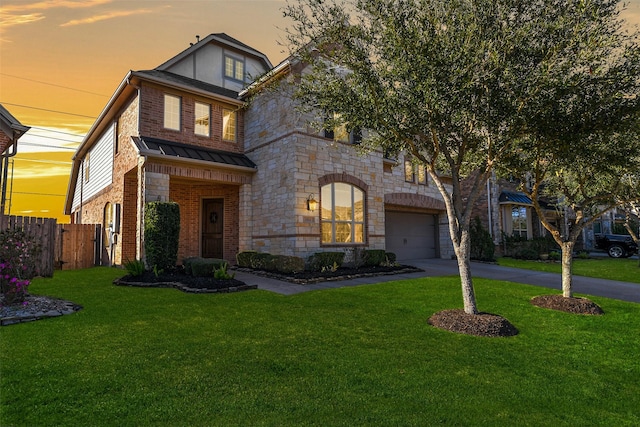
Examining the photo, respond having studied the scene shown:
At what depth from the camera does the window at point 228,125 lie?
14031 millimetres

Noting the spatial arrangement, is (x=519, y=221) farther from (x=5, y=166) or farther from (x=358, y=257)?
(x=5, y=166)

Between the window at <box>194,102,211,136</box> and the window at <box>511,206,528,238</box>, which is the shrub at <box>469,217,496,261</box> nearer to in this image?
the window at <box>511,206,528,238</box>

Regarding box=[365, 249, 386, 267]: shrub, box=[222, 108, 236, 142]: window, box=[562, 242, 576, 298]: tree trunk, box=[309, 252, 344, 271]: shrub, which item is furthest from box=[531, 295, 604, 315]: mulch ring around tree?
box=[222, 108, 236, 142]: window

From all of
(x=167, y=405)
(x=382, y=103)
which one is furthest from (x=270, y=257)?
(x=167, y=405)

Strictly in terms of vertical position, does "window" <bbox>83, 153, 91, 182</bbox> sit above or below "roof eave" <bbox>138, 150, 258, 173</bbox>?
above

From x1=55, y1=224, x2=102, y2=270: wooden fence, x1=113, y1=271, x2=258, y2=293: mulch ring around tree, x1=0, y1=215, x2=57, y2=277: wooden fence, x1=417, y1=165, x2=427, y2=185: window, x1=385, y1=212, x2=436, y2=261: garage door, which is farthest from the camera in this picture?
x1=417, y1=165, x2=427, y2=185: window

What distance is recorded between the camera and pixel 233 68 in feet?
53.3

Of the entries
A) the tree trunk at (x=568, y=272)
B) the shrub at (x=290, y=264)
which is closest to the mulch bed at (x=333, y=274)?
the shrub at (x=290, y=264)

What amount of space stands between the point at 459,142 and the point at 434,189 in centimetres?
1175

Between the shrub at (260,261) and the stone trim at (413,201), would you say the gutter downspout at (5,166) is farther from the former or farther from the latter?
the stone trim at (413,201)

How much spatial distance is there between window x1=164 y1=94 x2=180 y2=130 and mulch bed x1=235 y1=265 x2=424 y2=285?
19.3ft

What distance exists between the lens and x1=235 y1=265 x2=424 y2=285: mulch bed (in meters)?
9.86

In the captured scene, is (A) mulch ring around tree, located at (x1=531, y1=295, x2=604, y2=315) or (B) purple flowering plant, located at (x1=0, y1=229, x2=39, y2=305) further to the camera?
(A) mulch ring around tree, located at (x1=531, y1=295, x2=604, y2=315)

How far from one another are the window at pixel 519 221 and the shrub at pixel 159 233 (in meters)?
20.2
